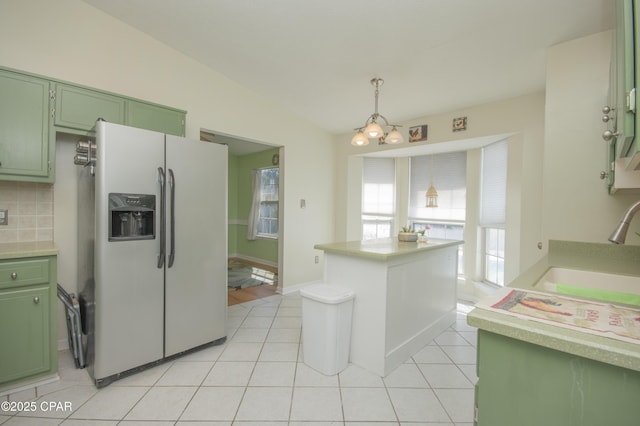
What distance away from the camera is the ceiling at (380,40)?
2.05 m

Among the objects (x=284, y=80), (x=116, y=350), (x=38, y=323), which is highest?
(x=284, y=80)

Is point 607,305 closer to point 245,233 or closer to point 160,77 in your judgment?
point 160,77

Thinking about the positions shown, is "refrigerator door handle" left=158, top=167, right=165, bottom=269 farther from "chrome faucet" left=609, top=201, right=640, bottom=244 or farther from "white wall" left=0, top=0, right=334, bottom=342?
"chrome faucet" left=609, top=201, right=640, bottom=244

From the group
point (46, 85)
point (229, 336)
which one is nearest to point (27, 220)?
point (46, 85)

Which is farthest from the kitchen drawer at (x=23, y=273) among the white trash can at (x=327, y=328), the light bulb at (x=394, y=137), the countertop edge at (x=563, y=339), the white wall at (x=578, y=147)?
the white wall at (x=578, y=147)

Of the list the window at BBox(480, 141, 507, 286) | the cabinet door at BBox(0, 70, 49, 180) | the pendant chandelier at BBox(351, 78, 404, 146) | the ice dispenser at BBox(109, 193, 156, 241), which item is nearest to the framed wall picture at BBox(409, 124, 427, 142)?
the window at BBox(480, 141, 507, 286)

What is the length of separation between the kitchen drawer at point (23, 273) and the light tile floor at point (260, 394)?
29.3 inches

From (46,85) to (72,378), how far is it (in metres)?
2.16

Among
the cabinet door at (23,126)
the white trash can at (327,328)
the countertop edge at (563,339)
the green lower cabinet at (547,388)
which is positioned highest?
the cabinet door at (23,126)

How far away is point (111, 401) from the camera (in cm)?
181

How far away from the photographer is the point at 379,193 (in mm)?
4863

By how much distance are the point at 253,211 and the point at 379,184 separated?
2959 millimetres

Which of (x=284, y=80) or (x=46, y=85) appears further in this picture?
(x=284, y=80)

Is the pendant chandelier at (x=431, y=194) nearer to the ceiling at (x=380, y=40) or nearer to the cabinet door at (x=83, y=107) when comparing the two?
the ceiling at (x=380, y=40)
